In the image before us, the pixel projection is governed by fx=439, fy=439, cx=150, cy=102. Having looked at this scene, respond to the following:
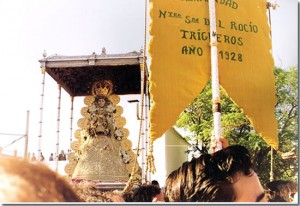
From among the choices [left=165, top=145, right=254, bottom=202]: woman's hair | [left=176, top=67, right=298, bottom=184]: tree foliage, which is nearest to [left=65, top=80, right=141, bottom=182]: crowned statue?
[left=176, top=67, right=298, bottom=184]: tree foliage

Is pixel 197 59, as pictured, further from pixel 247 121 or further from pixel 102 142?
pixel 247 121

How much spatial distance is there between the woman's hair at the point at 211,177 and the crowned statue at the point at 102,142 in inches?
298

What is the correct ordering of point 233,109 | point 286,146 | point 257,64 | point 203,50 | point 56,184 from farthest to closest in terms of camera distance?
point 233,109 → point 286,146 → point 257,64 → point 203,50 → point 56,184

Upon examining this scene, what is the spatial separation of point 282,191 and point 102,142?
6778 mm

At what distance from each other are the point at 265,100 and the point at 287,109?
6974mm

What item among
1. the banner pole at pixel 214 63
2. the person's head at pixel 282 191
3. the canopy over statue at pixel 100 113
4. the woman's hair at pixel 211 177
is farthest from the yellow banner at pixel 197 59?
the canopy over statue at pixel 100 113

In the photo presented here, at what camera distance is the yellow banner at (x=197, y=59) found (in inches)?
163

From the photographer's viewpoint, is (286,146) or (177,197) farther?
(286,146)

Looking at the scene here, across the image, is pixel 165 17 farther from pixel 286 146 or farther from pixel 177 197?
pixel 286 146

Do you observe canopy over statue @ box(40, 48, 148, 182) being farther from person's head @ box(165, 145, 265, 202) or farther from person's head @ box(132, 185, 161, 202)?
person's head @ box(165, 145, 265, 202)

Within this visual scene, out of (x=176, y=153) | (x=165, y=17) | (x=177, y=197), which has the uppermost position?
(x=165, y=17)

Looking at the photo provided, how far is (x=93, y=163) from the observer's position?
930cm

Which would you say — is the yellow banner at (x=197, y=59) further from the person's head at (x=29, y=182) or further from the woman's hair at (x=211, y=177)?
the person's head at (x=29, y=182)

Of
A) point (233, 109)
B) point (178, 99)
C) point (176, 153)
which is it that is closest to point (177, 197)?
point (178, 99)
